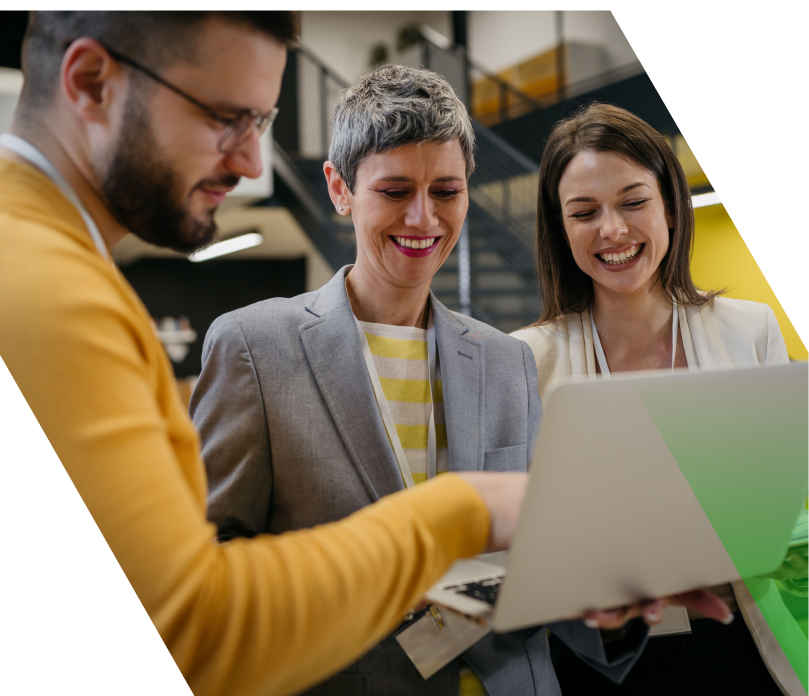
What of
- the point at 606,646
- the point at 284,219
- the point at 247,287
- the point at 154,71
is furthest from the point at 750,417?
the point at 247,287

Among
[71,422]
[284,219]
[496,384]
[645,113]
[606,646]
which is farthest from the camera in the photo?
[284,219]

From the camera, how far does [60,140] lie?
71cm

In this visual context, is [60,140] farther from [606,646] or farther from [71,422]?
[606,646]

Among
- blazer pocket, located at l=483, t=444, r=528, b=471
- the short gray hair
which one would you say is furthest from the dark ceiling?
blazer pocket, located at l=483, t=444, r=528, b=471

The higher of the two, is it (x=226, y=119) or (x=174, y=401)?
(x=226, y=119)

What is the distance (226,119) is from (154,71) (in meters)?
0.09

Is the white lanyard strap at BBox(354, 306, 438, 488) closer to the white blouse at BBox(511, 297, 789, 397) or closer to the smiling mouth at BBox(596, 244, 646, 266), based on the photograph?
the white blouse at BBox(511, 297, 789, 397)

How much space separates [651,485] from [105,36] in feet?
2.68

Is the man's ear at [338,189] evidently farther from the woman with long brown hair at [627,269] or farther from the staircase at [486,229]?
the staircase at [486,229]

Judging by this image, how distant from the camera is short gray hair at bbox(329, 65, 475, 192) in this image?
1367 mm

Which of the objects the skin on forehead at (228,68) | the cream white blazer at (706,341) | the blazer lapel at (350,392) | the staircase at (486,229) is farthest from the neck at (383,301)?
the staircase at (486,229)

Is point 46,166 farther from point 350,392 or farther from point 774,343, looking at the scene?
point 774,343

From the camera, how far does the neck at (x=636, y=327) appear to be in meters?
1.96

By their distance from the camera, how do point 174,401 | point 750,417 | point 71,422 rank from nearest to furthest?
1. point 71,422
2. point 174,401
3. point 750,417
